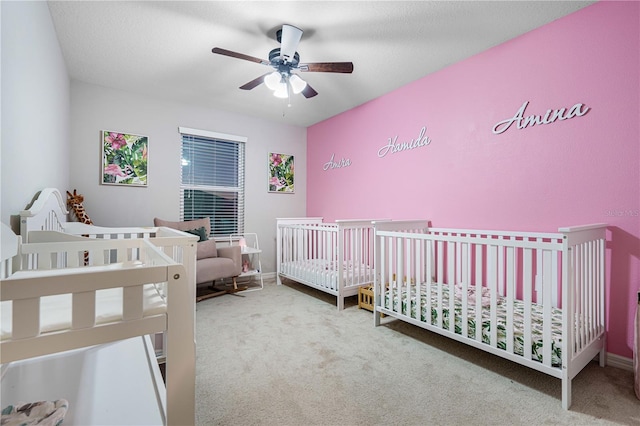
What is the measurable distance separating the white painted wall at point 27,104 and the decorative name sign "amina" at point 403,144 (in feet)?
9.38

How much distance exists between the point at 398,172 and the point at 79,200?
320cm

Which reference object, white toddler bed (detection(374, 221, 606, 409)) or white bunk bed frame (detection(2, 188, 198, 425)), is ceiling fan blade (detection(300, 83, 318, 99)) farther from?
white bunk bed frame (detection(2, 188, 198, 425))

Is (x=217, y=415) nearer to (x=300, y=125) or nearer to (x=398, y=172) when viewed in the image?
(x=398, y=172)

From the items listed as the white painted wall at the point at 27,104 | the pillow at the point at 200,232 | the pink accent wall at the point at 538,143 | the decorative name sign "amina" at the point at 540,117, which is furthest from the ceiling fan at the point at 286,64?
the pillow at the point at 200,232

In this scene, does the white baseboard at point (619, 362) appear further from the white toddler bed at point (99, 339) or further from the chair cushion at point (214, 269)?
the chair cushion at point (214, 269)

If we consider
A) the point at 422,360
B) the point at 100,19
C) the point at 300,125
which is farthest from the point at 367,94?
the point at 422,360

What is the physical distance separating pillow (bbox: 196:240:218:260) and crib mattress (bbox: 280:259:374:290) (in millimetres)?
979

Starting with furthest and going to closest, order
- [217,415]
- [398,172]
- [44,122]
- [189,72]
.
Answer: [398,172] → [189,72] → [44,122] → [217,415]

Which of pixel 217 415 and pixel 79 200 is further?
pixel 79 200

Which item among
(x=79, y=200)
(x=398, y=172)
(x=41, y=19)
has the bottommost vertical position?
(x=79, y=200)

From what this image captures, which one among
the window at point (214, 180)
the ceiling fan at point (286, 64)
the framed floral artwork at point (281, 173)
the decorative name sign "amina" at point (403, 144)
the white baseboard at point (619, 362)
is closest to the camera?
the white baseboard at point (619, 362)

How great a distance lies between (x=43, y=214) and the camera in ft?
5.63

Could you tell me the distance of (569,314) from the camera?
4.68 ft

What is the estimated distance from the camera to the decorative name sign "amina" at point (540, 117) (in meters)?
1.94
